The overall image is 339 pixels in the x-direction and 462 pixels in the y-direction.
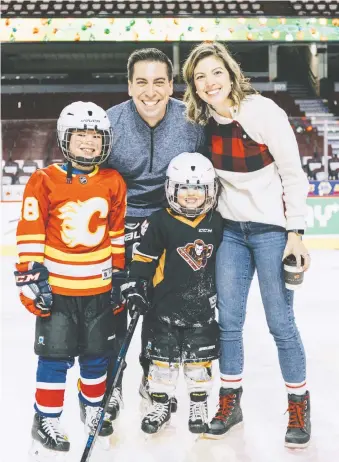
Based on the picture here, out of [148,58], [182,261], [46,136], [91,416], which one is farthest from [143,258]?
[46,136]

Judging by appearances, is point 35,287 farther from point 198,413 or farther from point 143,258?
point 198,413

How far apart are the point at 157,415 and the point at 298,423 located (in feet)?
1.35

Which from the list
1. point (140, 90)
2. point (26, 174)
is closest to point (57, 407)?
point (140, 90)

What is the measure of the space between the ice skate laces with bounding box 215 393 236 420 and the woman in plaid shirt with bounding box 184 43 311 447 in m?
0.02

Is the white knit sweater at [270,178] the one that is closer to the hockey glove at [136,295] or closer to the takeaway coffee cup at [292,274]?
the takeaway coffee cup at [292,274]

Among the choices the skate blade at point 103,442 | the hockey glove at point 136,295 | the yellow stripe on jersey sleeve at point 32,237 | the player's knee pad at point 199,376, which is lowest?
the skate blade at point 103,442

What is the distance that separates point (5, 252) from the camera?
199 inches

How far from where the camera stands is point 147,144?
1.85 metres

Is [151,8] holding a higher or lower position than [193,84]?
higher

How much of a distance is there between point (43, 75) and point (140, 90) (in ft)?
38.1

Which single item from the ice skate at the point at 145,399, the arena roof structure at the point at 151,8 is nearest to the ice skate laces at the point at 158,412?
the ice skate at the point at 145,399

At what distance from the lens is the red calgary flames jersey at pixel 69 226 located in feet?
5.39

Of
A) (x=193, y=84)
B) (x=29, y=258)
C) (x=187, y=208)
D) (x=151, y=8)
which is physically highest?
(x=151, y=8)

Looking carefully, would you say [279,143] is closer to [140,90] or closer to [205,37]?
[140,90]
